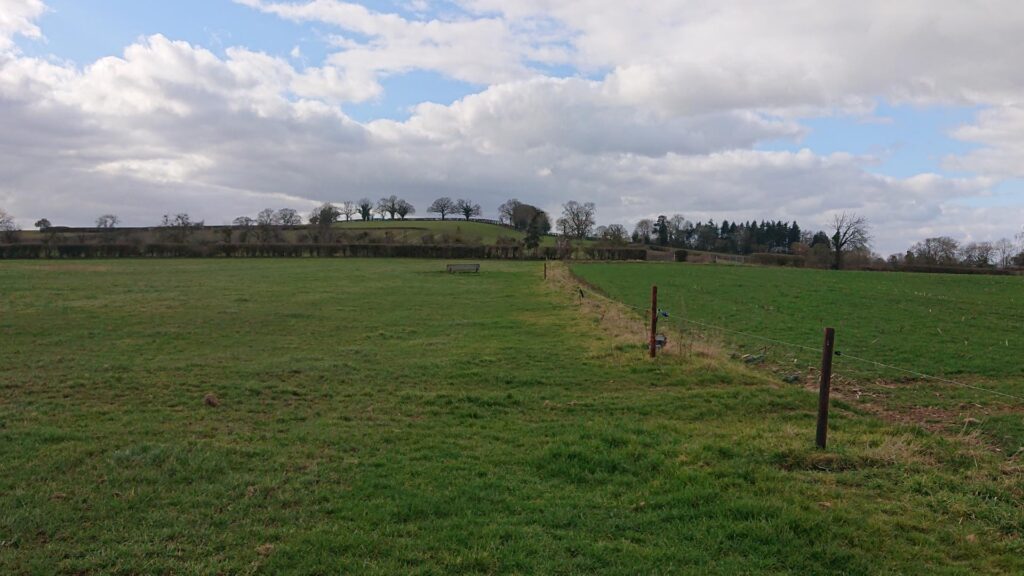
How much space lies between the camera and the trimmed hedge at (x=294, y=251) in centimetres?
8106

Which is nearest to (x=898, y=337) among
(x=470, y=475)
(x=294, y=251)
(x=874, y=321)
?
(x=874, y=321)

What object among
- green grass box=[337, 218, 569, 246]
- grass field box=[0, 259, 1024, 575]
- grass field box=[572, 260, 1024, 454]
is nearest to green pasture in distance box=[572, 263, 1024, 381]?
→ grass field box=[572, 260, 1024, 454]

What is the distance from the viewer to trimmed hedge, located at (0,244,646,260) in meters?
81.1

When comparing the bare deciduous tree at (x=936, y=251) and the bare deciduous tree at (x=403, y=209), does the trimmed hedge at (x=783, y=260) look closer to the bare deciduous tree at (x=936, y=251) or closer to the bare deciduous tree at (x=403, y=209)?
the bare deciduous tree at (x=936, y=251)

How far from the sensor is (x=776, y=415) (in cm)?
870

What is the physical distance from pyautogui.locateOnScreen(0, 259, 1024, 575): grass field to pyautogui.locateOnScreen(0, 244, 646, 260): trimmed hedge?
79.9 metres

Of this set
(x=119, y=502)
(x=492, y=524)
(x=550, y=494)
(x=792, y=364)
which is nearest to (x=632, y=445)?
(x=550, y=494)

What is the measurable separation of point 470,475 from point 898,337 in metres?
16.2

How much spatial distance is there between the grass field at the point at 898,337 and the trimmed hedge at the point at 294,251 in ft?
196

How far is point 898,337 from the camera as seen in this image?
17.4 m

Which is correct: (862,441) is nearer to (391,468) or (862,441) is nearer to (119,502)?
(391,468)

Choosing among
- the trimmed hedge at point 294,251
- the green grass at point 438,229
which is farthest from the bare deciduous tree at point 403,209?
the trimmed hedge at point 294,251

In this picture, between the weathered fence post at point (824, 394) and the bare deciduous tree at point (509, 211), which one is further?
the bare deciduous tree at point (509, 211)

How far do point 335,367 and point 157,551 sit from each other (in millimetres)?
7474
